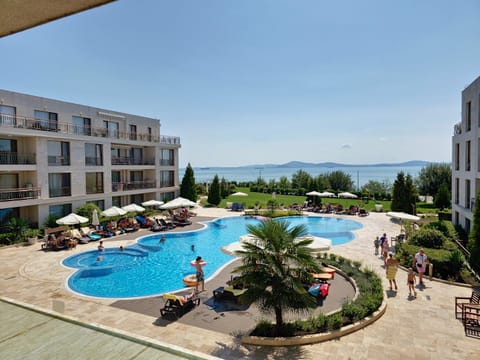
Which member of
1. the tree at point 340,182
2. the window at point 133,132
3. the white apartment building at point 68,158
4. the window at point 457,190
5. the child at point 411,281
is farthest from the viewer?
the tree at point 340,182

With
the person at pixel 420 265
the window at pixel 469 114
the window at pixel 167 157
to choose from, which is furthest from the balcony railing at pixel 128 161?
the window at pixel 469 114

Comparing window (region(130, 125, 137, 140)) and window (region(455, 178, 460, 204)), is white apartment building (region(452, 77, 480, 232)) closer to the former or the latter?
window (region(455, 178, 460, 204))

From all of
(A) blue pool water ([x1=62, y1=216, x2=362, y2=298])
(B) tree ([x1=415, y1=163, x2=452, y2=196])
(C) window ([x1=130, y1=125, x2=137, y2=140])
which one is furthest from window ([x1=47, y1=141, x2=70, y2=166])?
(B) tree ([x1=415, y1=163, x2=452, y2=196])

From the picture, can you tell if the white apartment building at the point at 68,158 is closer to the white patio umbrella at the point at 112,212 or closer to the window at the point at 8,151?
the window at the point at 8,151

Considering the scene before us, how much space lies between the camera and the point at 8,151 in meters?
22.8

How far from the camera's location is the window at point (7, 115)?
2239cm

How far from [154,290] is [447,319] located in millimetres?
11203

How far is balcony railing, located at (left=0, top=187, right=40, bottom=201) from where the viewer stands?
867 inches

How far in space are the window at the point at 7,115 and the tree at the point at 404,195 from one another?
3393cm

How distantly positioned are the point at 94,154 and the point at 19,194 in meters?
7.50

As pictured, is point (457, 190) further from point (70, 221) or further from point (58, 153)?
point (58, 153)

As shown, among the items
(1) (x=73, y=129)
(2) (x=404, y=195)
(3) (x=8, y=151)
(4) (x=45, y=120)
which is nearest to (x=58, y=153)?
(4) (x=45, y=120)

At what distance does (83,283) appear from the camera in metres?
14.3

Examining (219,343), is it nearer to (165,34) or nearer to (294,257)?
(294,257)
